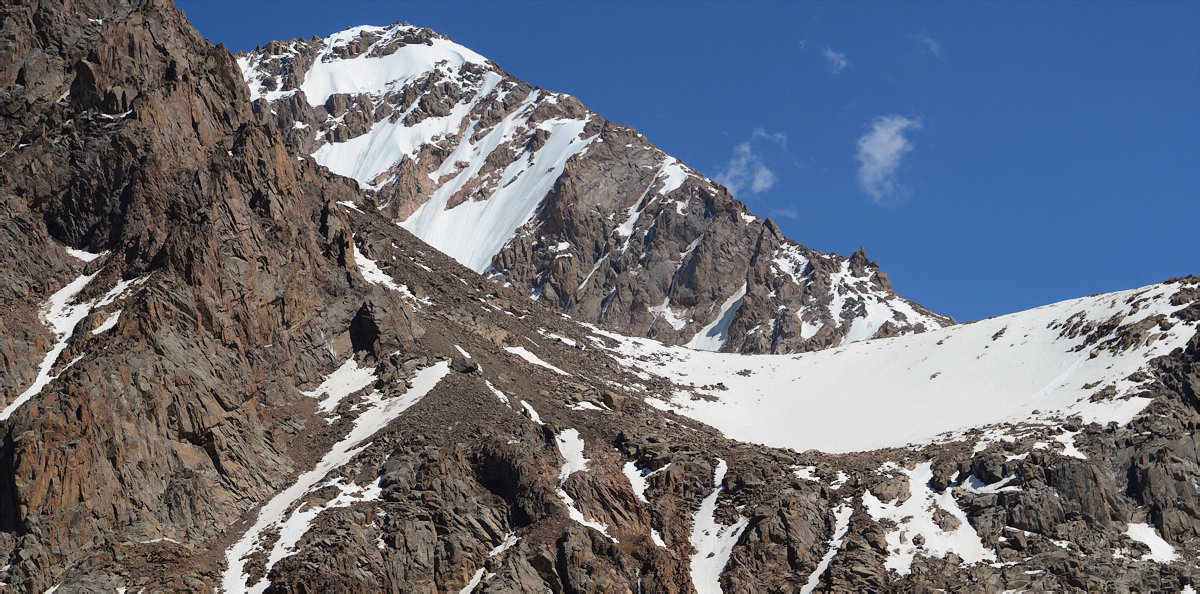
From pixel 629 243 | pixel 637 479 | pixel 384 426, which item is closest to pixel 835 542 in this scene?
pixel 637 479

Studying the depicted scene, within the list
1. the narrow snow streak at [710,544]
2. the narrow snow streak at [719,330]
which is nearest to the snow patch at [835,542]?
the narrow snow streak at [710,544]

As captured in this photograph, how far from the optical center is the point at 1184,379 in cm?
6831

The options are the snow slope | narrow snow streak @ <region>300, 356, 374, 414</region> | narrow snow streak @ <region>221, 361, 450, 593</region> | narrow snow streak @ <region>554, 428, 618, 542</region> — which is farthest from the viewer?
the snow slope

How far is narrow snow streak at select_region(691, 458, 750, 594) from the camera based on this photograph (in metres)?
56.4

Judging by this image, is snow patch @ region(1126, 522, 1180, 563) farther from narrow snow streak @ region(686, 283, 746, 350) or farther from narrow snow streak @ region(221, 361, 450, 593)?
narrow snow streak @ region(686, 283, 746, 350)

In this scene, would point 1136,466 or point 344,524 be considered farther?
point 1136,466

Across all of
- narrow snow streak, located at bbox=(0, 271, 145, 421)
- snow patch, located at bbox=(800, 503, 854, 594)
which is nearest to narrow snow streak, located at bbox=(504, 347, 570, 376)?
snow patch, located at bbox=(800, 503, 854, 594)

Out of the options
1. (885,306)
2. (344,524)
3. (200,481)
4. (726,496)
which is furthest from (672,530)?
(885,306)

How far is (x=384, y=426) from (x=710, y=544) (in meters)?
17.8

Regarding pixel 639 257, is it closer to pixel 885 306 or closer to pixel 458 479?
pixel 885 306

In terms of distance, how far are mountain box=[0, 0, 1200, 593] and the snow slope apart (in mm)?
344

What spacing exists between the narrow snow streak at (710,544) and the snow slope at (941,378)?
14443 mm

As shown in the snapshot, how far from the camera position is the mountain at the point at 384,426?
51.2m

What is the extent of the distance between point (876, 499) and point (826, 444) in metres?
13.2
